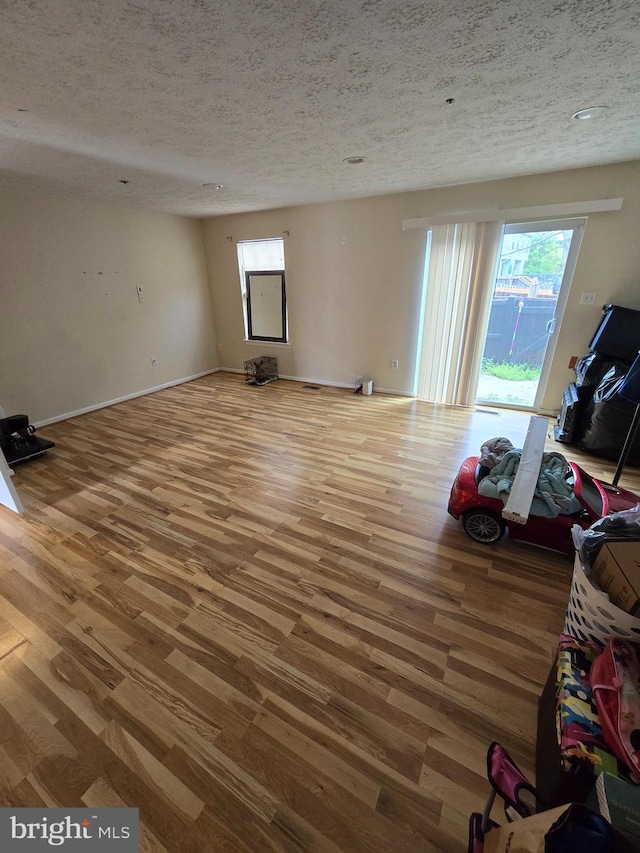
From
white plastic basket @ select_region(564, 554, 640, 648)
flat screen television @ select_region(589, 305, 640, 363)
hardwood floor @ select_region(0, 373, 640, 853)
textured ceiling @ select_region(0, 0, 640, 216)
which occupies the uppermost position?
textured ceiling @ select_region(0, 0, 640, 216)

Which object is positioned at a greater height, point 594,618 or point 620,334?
point 620,334

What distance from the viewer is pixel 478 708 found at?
4.27ft

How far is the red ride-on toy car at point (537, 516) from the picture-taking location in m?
1.86

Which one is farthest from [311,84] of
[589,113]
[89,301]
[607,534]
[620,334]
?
[89,301]

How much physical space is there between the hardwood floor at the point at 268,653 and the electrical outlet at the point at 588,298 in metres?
1.67

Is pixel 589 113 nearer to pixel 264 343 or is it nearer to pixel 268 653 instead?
pixel 268 653

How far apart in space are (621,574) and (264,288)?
5.33 meters

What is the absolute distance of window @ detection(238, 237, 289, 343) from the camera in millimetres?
5129

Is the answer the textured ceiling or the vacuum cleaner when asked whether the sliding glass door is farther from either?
the vacuum cleaner

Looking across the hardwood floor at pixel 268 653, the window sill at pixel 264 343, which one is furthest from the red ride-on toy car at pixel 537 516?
the window sill at pixel 264 343

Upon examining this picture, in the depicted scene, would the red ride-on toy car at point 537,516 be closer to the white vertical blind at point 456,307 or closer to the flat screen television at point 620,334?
the flat screen television at point 620,334

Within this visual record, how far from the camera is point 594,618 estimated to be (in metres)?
1.11

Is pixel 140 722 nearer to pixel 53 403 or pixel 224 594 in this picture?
pixel 224 594

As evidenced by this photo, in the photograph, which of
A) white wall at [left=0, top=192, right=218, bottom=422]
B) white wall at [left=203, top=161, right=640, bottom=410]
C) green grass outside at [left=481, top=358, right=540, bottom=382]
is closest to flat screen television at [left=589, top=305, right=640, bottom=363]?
white wall at [left=203, top=161, right=640, bottom=410]
